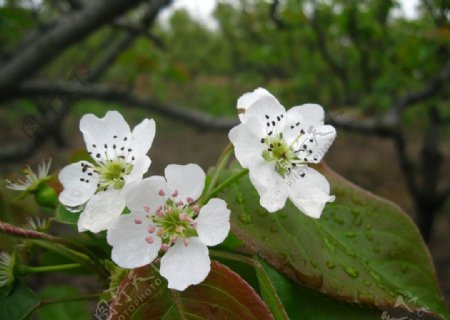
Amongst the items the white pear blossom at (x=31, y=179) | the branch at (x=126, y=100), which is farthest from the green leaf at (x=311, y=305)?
the branch at (x=126, y=100)

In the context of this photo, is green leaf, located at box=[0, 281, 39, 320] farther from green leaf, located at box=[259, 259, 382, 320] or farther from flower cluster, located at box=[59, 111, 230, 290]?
green leaf, located at box=[259, 259, 382, 320]

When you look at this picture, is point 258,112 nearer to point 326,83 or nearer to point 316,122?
point 316,122

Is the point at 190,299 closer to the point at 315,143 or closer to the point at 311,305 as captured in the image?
the point at 311,305

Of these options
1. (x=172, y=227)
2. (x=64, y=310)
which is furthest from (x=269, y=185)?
(x=64, y=310)

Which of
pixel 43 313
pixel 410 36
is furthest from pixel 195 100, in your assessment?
pixel 43 313

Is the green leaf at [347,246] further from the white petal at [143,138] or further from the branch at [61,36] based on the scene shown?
the branch at [61,36]

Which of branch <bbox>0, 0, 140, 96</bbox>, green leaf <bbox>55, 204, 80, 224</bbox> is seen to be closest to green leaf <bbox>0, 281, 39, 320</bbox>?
green leaf <bbox>55, 204, 80, 224</bbox>
